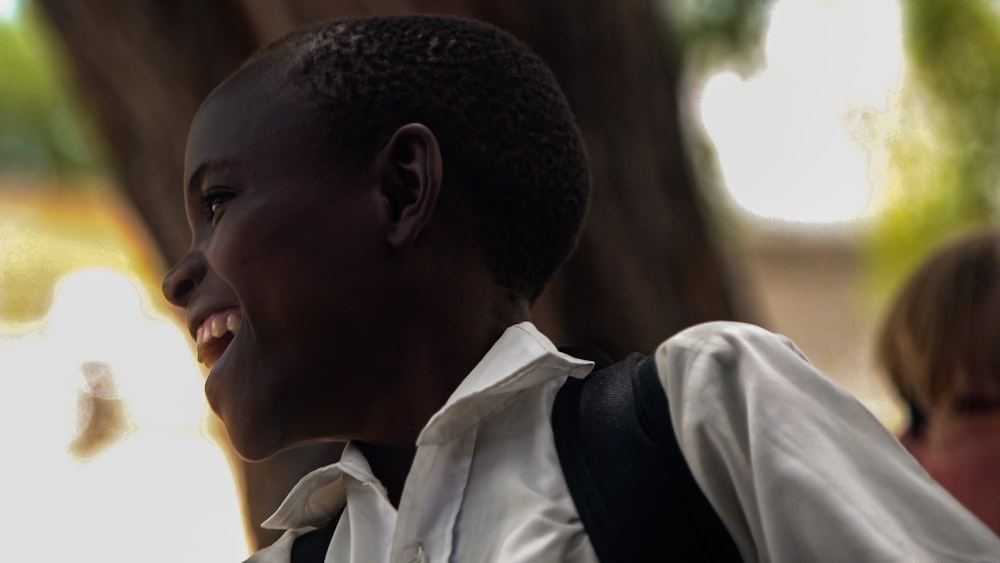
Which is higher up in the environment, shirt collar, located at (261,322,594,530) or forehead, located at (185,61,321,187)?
forehead, located at (185,61,321,187)

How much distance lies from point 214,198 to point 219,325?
17cm

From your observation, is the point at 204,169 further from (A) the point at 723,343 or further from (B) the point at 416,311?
(A) the point at 723,343

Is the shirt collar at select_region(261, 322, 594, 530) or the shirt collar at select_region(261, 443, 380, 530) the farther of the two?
the shirt collar at select_region(261, 443, 380, 530)

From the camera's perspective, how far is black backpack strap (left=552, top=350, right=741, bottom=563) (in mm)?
1332

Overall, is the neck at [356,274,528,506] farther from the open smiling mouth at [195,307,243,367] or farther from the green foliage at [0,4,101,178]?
the green foliage at [0,4,101,178]

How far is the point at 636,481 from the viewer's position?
1.36 meters

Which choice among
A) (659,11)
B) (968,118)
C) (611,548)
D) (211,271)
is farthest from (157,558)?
(968,118)

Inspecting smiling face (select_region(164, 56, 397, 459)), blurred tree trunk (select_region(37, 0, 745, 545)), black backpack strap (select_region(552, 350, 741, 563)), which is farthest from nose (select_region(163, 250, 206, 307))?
blurred tree trunk (select_region(37, 0, 745, 545))

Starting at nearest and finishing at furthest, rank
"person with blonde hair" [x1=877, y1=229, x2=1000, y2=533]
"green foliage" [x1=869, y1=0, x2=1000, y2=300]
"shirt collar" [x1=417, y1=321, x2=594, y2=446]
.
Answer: "shirt collar" [x1=417, y1=321, x2=594, y2=446], "person with blonde hair" [x1=877, y1=229, x2=1000, y2=533], "green foliage" [x1=869, y1=0, x2=1000, y2=300]

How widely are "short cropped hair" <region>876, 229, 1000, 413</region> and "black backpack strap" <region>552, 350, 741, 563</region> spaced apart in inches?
67.1

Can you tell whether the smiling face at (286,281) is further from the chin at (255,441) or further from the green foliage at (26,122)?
the green foliage at (26,122)

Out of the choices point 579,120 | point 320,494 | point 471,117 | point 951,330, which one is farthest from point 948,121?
point 320,494

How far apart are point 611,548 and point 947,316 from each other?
1.90 metres

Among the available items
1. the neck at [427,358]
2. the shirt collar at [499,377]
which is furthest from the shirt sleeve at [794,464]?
the neck at [427,358]
